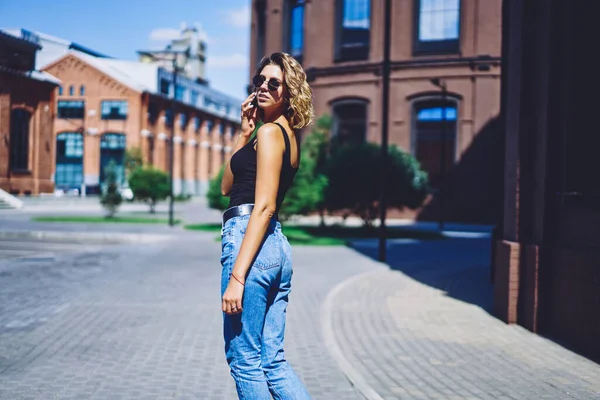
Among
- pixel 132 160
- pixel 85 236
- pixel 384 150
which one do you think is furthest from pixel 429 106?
pixel 85 236

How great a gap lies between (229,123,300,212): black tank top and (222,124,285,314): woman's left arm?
0.28 feet

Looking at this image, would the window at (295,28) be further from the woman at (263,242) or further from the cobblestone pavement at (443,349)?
the woman at (263,242)

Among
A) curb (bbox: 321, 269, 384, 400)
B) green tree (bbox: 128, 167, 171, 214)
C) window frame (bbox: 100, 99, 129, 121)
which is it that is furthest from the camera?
green tree (bbox: 128, 167, 171, 214)

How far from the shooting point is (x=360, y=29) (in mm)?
30812

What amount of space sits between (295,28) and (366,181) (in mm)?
15429

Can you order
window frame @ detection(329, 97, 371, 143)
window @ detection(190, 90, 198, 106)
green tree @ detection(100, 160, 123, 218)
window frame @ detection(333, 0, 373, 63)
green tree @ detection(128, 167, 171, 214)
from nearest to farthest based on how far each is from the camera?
green tree @ detection(100, 160, 123, 218), green tree @ detection(128, 167, 171, 214), window frame @ detection(329, 97, 371, 143), window frame @ detection(333, 0, 373, 63), window @ detection(190, 90, 198, 106)

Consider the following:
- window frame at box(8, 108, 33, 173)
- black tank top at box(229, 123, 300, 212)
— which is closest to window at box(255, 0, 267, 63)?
window frame at box(8, 108, 33, 173)

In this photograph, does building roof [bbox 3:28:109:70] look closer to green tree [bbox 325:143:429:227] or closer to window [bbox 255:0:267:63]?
green tree [bbox 325:143:429:227]

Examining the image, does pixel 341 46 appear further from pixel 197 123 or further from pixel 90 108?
pixel 197 123

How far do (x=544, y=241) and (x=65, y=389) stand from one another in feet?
16.8

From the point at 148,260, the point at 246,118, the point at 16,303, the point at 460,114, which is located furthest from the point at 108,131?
the point at 460,114

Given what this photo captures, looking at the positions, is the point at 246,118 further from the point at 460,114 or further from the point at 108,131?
the point at 460,114

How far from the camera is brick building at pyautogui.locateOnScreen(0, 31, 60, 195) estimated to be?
271 inches

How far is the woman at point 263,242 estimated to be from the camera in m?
2.79
